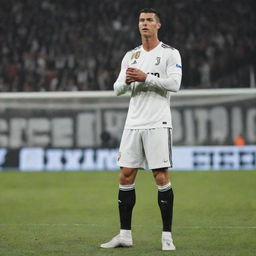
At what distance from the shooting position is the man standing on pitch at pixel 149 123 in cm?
656

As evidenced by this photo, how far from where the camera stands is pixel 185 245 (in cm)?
669

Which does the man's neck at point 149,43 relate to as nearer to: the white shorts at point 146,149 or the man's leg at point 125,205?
the white shorts at point 146,149

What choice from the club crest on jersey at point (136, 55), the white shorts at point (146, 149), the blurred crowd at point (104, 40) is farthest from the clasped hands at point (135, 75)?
the blurred crowd at point (104, 40)

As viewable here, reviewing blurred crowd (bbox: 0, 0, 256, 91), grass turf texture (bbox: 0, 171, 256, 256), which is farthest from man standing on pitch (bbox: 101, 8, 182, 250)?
blurred crowd (bbox: 0, 0, 256, 91)

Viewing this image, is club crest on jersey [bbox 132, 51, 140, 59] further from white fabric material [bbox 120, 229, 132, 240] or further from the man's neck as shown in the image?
white fabric material [bbox 120, 229, 132, 240]

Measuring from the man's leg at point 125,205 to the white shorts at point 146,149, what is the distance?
0.09 metres

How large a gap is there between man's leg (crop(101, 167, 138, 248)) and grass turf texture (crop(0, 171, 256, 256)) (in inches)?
4.9

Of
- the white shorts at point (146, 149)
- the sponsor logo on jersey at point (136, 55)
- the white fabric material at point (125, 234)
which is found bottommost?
the white fabric material at point (125, 234)

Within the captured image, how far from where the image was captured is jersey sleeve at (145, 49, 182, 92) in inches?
255

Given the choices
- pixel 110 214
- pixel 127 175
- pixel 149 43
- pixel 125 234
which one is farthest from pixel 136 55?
pixel 110 214

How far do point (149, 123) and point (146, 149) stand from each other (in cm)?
22

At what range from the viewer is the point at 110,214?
952cm

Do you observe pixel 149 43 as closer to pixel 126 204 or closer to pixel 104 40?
pixel 126 204

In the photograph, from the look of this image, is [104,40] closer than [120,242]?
No
